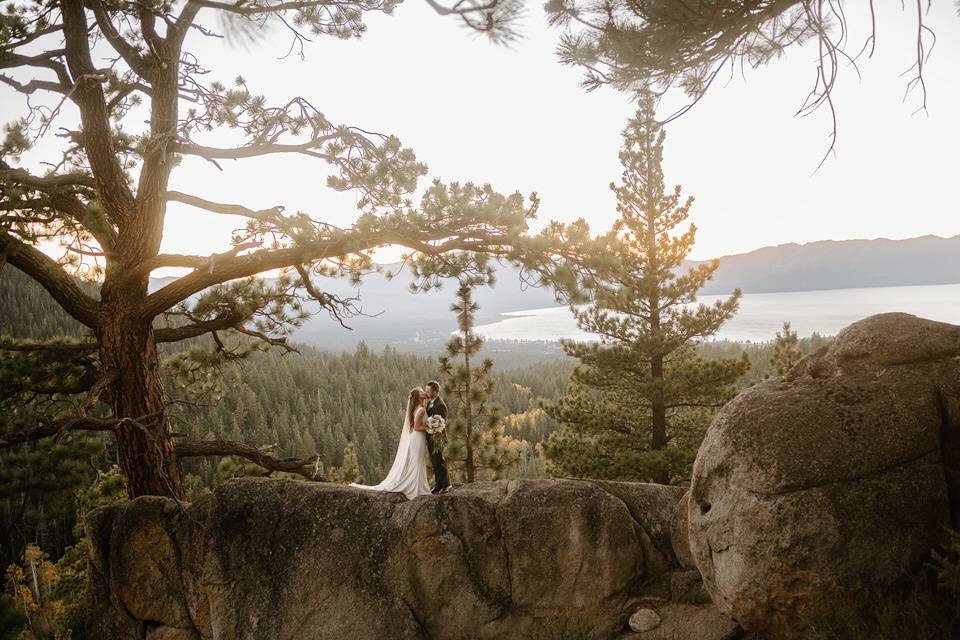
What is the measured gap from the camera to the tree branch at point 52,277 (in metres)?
5.77

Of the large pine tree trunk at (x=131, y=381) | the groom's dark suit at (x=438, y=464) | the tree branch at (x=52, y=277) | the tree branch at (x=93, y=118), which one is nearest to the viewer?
the tree branch at (x=52, y=277)

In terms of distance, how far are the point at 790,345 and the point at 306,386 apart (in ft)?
283

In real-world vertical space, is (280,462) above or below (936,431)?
below

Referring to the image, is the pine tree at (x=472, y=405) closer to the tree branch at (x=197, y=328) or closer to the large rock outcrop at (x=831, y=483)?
the tree branch at (x=197, y=328)

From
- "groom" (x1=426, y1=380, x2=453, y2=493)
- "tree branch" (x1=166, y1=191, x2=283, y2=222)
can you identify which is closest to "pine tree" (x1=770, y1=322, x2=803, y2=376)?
"groom" (x1=426, y1=380, x2=453, y2=493)

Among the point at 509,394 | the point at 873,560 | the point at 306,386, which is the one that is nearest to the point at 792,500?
the point at 873,560

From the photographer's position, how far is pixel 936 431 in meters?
4.81

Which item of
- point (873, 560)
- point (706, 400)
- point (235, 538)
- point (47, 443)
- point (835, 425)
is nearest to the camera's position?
point (873, 560)

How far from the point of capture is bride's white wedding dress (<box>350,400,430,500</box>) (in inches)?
283

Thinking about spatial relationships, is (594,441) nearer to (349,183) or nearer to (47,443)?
(349,183)

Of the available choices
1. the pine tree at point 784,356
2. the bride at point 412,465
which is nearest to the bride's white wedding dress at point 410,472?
the bride at point 412,465

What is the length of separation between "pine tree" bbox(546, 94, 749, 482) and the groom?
7.15 m

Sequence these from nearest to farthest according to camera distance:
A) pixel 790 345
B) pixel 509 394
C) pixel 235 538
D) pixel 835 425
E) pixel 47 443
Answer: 1. pixel 835 425
2. pixel 235 538
3. pixel 47 443
4. pixel 790 345
5. pixel 509 394

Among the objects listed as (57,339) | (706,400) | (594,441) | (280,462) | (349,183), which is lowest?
(594,441)
